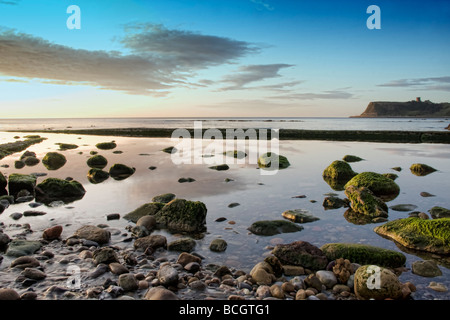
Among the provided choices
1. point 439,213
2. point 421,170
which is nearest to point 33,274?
point 439,213

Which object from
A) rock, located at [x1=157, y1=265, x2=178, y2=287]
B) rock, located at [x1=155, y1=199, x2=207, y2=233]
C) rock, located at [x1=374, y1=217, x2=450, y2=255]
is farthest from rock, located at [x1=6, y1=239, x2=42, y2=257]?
rock, located at [x1=374, y1=217, x2=450, y2=255]

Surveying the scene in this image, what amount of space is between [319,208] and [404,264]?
12.9ft

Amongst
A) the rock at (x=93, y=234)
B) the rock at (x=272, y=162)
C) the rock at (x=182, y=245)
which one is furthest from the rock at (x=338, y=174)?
the rock at (x=93, y=234)

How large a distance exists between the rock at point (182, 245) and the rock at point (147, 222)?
1.44 metres

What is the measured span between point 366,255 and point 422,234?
210 cm

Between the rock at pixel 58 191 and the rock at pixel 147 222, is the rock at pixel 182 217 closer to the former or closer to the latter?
the rock at pixel 147 222

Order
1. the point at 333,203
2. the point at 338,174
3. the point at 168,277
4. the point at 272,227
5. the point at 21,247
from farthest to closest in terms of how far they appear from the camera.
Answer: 1. the point at 338,174
2. the point at 333,203
3. the point at 272,227
4. the point at 21,247
5. the point at 168,277

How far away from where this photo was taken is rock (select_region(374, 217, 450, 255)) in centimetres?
684

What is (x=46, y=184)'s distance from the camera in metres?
11.8

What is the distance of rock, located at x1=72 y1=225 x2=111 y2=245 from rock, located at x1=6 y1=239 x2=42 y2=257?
841 millimetres

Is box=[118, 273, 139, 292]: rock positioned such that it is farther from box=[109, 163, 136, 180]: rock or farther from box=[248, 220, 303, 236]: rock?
box=[109, 163, 136, 180]: rock

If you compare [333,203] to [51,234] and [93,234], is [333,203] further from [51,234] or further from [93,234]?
[51,234]

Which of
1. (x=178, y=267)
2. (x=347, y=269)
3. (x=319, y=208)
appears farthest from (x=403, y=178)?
(x=178, y=267)

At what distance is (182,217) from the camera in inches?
331
